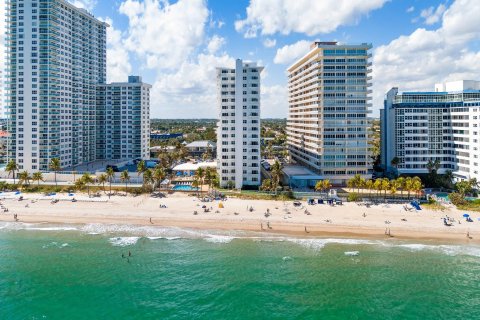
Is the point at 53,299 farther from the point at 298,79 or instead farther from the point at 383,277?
the point at 298,79

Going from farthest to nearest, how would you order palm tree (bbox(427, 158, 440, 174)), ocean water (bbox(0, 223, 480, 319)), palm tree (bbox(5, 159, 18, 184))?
palm tree (bbox(427, 158, 440, 174)), palm tree (bbox(5, 159, 18, 184)), ocean water (bbox(0, 223, 480, 319))

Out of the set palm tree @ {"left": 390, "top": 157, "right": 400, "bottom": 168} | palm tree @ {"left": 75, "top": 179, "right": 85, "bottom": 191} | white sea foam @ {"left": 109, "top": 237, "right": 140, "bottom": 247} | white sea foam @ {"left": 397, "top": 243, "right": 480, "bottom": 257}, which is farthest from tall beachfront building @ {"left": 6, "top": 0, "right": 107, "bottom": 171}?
white sea foam @ {"left": 397, "top": 243, "right": 480, "bottom": 257}

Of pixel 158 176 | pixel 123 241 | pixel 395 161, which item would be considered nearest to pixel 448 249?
pixel 395 161

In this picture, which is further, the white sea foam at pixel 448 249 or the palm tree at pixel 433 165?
the palm tree at pixel 433 165

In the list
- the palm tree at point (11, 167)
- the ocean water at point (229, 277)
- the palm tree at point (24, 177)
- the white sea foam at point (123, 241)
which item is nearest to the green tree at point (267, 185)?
the ocean water at point (229, 277)

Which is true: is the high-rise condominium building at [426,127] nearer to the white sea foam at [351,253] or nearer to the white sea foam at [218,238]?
the white sea foam at [351,253]

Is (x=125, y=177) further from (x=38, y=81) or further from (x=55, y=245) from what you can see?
(x=38, y=81)

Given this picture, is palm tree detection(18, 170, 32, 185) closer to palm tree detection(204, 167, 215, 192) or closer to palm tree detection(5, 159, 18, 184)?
palm tree detection(5, 159, 18, 184)
